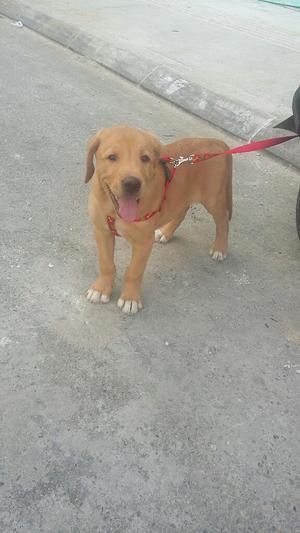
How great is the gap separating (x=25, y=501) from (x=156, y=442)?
62 cm

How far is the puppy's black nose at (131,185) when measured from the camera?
7.60ft

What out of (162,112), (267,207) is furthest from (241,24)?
(267,207)

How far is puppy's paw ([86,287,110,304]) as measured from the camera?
118 inches

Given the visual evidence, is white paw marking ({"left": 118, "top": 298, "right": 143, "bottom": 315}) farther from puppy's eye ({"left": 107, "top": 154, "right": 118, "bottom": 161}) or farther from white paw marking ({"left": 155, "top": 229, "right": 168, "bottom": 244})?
puppy's eye ({"left": 107, "top": 154, "right": 118, "bottom": 161})

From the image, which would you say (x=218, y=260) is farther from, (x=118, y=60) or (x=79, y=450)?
(x=118, y=60)

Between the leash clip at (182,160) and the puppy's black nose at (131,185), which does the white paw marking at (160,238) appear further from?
the puppy's black nose at (131,185)

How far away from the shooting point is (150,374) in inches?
103

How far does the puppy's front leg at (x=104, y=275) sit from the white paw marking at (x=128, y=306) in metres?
0.10

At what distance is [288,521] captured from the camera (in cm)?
204

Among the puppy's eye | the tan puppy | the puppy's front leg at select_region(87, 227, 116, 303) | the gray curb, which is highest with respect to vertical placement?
the puppy's eye

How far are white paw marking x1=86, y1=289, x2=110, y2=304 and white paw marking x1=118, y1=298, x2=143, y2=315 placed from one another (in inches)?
3.5

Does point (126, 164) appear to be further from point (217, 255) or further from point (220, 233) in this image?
point (217, 255)

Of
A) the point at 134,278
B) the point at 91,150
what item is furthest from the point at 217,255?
the point at 91,150

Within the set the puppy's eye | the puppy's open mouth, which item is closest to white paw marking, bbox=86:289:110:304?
the puppy's open mouth
